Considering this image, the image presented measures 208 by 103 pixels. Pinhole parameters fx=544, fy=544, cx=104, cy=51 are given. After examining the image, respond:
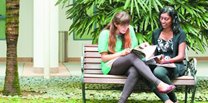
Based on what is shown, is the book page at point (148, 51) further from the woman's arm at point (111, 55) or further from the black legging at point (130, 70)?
the woman's arm at point (111, 55)

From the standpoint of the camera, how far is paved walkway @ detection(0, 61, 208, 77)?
11805 millimetres

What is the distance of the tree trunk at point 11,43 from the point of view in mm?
8234

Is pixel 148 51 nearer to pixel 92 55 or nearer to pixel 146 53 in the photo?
pixel 146 53

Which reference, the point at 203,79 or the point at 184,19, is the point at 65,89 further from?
the point at 203,79

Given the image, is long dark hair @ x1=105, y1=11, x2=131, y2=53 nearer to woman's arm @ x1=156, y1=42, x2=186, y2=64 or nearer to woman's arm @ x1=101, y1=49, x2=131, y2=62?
woman's arm @ x1=101, y1=49, x2=131, y2=62

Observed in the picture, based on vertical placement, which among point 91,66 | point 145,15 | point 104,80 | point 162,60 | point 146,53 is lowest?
point 104,80

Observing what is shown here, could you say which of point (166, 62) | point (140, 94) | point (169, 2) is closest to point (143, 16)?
point (169, 2)

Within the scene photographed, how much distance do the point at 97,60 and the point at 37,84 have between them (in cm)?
244

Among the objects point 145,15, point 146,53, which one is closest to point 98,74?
point 146,53

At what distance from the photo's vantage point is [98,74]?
7.46 m

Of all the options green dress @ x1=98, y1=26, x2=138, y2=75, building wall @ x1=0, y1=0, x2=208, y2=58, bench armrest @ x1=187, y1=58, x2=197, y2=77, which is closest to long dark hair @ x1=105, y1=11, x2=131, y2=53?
green dress @ x1=98, y1=26, x2=138, y2=75

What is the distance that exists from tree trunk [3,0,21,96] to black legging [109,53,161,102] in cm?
185

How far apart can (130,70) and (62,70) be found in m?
5.55

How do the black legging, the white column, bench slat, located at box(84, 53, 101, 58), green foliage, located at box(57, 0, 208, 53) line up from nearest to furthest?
the black legging, bench slat, located at box(84, 53, 101, 58), green foliage, located at box(57, 0, 208, 53), the white column
